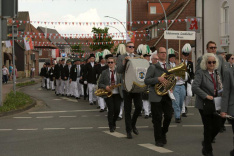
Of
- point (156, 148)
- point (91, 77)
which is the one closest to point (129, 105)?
point (156, 148)

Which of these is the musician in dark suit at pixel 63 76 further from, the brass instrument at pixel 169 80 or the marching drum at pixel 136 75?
the brass instrument at pixel 169 80

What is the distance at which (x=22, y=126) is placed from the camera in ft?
40.7

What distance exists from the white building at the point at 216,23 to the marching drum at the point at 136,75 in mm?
24098

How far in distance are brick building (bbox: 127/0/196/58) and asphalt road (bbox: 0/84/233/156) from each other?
43.3ft

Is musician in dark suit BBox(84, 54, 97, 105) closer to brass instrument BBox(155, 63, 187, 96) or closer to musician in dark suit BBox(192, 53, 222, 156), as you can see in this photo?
brass instrument BBox(155, 63, 187, 96)

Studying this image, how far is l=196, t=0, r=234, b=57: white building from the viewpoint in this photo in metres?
33.8

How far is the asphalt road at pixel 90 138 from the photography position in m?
8.18

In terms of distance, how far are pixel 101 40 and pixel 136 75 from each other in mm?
68514

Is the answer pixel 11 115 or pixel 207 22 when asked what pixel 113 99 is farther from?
pixel 207 22

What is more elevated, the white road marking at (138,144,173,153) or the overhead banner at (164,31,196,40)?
the overhead banner at (164,31,196,40)

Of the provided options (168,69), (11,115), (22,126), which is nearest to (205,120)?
(168,69)

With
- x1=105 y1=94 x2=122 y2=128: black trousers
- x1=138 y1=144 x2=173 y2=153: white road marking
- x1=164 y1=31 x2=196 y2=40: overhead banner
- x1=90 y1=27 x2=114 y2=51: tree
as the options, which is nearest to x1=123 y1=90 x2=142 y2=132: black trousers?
x1=105 y1=94 x2=122 y2=128: black trousers

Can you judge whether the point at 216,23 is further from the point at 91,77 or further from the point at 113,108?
the point at 113,108

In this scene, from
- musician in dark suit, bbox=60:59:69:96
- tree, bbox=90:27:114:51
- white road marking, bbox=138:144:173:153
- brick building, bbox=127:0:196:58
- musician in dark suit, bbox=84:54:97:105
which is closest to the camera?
white road marking, bbox=138:144:173:153
